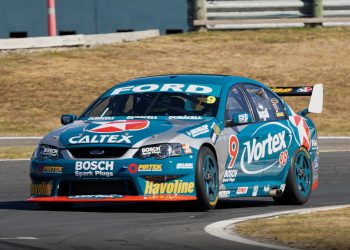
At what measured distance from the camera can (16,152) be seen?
793 inches

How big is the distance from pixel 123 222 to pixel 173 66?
19716mm

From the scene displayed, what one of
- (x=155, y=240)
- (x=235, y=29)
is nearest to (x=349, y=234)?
(x=155, y=240)

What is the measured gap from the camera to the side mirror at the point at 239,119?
39.8ft

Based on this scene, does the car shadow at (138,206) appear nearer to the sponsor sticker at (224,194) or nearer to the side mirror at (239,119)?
the sponsor sticker at (224,194)

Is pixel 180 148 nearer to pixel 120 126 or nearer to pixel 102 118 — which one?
pixel 120 126

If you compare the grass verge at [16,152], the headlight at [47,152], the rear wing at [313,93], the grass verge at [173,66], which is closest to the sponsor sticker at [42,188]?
the headlight at [47,152]

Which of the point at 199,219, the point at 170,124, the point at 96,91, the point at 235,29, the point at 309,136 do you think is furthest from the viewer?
the point at 235,29

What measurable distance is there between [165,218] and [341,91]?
1823 centimetres

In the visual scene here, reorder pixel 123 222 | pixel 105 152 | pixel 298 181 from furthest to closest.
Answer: pixel 298 181 < pixel 105 152 < pixel 123 222

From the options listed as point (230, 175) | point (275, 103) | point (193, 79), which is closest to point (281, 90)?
point (275, 103)

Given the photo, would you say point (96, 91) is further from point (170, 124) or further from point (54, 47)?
point (170, 124)

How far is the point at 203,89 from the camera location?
1252cm

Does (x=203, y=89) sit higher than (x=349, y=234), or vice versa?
(x=203, y=89)

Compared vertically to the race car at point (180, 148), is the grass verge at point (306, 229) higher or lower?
lower
